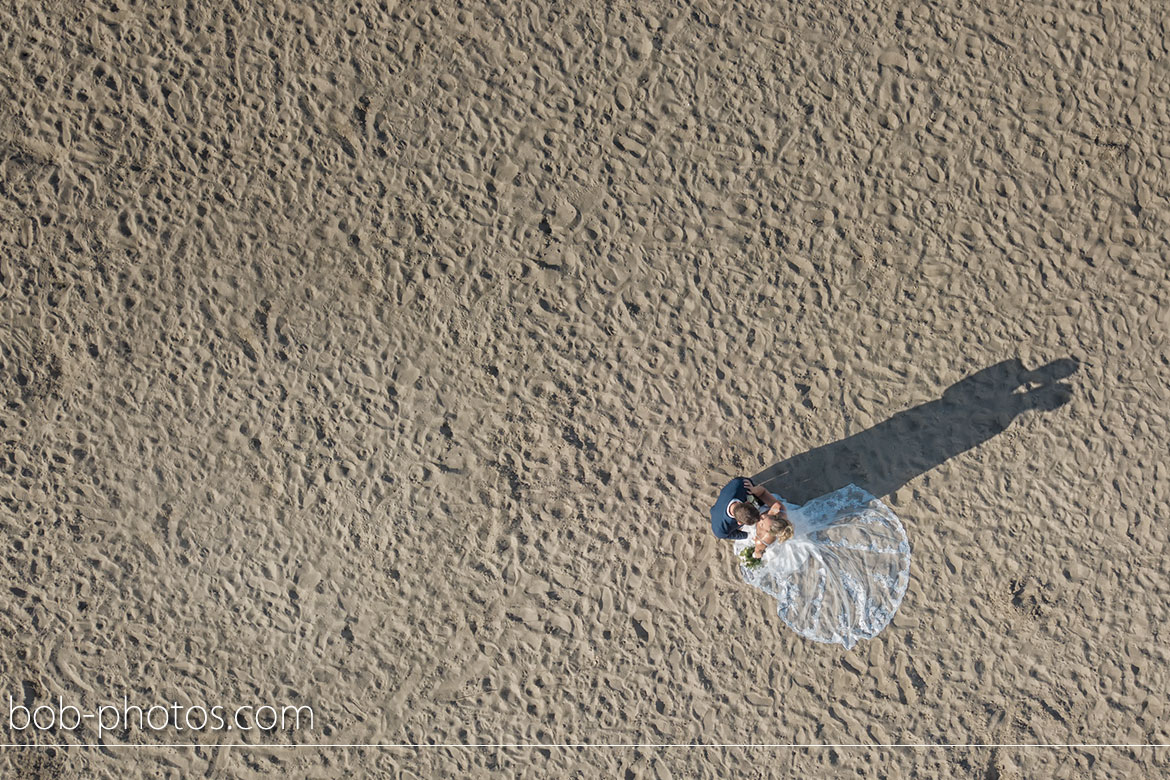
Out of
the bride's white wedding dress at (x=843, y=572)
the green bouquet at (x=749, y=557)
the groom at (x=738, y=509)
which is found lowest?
the bride's white wedding dress at (x=843, y=572)

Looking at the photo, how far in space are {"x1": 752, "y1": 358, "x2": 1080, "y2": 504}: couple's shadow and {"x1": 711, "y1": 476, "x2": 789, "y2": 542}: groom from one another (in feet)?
0.97

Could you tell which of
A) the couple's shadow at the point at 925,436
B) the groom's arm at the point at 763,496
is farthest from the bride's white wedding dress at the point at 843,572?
the groom's arm at the point at 763,496

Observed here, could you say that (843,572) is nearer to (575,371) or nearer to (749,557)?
(749,557)

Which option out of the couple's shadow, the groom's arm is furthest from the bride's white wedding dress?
the groom's arm

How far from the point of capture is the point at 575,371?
3902 mm

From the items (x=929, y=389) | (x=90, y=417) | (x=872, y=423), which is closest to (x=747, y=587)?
(x=872, y=423)

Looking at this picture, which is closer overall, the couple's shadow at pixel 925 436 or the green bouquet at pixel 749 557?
the green bouquet at pixel 749 557

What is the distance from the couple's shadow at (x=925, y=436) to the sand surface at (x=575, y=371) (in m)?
0.02

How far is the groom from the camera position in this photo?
3.46 meters

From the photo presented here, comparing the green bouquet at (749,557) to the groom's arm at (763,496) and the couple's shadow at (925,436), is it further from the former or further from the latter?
the couple's shadow at (925,436)

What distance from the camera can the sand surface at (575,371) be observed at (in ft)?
12.7

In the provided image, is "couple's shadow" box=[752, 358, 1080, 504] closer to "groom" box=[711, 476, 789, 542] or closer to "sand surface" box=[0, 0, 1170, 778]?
"sand surface" box=[0, 0, 1170, 778]

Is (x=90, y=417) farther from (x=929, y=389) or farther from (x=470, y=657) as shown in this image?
(x=929, y=389)

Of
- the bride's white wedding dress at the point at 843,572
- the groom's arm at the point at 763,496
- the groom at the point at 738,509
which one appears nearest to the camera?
the groom at the point at 738,509
